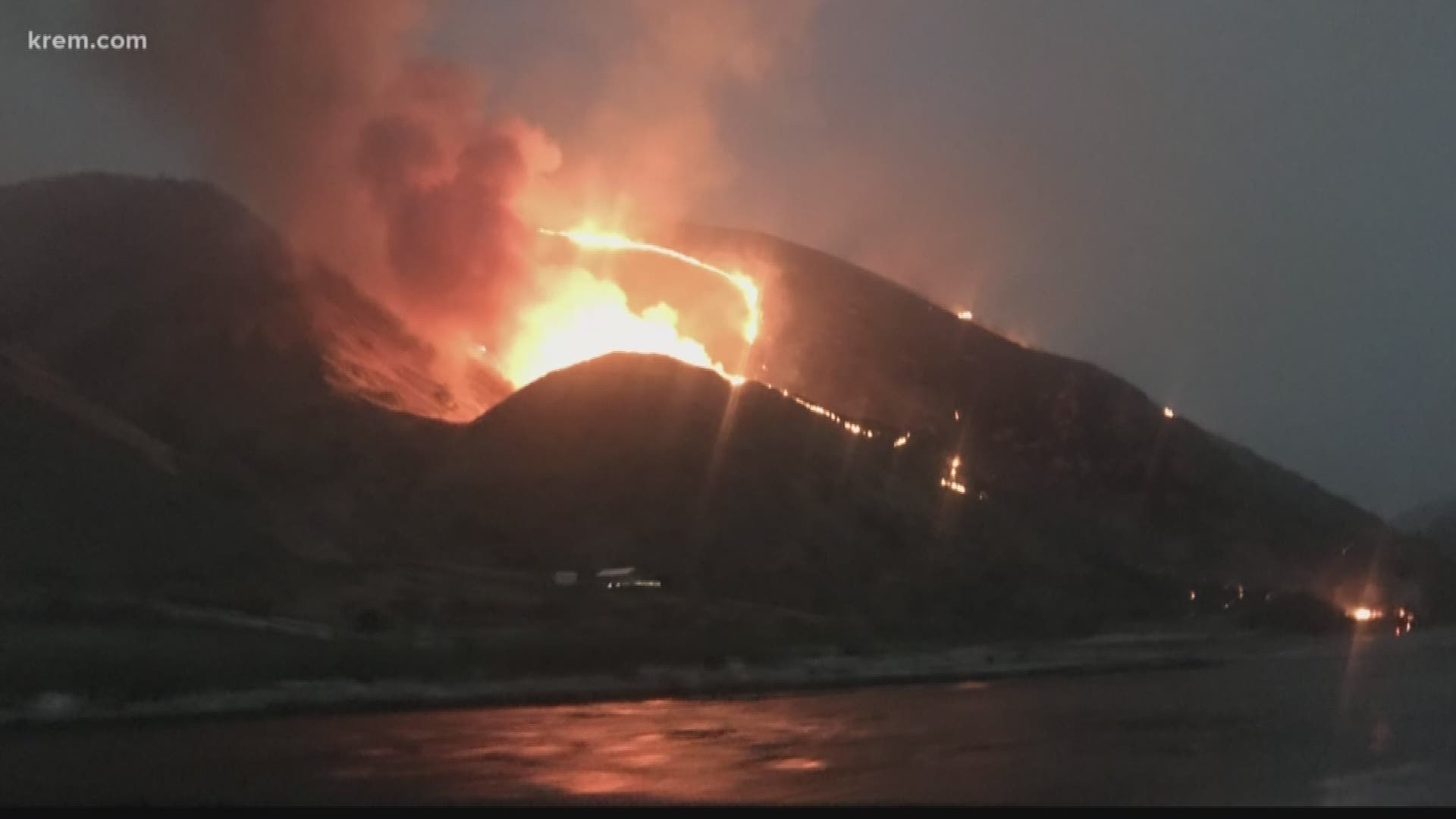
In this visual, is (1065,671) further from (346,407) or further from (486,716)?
(346,407)

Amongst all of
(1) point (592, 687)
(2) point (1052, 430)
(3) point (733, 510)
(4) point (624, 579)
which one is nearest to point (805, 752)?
(1) point (592, 687)

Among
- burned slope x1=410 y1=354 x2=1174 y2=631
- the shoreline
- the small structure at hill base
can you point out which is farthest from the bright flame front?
the shoreline

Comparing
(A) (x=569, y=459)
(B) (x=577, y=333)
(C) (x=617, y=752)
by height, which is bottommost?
(C) (x=617, y=752)

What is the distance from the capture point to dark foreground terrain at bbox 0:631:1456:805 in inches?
801

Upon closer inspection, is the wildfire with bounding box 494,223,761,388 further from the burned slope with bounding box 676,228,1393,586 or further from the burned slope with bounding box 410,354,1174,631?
the burned slope with bounding box 410,354,1174,631

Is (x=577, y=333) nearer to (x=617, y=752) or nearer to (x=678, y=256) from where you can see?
(x=678, y=256)

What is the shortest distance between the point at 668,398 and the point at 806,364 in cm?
3311

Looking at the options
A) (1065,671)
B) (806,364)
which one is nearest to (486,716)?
(1065,671)

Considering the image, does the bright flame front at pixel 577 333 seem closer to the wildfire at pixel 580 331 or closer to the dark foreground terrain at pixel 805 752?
the wildfire at pixel 580 331

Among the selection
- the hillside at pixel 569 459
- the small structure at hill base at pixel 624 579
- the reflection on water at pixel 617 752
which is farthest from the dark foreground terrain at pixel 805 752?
the hillside at pixel 569 459

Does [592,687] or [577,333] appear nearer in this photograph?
[592,687]

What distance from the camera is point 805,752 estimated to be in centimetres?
2509

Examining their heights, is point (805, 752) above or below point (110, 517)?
below

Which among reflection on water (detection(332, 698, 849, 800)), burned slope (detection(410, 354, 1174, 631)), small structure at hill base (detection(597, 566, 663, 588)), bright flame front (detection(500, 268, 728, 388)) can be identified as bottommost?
reflection on water (detection(332, 698, 849, 800))
